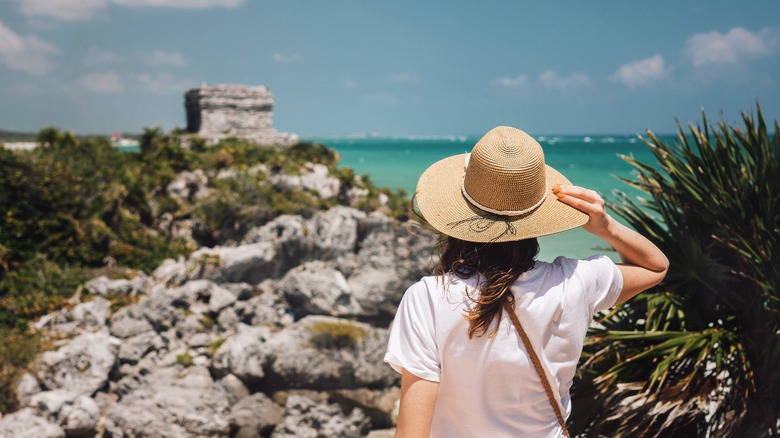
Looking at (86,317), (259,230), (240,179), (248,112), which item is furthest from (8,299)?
(248,112)

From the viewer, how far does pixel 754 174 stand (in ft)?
10.9

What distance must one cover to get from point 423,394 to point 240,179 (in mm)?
14090

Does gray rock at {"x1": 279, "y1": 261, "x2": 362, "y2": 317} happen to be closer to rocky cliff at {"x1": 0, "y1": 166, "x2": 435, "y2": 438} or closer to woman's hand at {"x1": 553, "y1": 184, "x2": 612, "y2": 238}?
rocky cliff at {"x1": 0, "y1": 166, "x2": 435, "y2": 438}

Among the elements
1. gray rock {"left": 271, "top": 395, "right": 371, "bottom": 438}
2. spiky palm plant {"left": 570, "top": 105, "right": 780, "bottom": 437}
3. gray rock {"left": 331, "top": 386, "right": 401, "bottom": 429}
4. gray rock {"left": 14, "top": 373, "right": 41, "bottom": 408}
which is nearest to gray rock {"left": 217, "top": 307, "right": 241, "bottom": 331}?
gray rock {"left": 331, "top": 386, "right": 401, "bottom": 429}

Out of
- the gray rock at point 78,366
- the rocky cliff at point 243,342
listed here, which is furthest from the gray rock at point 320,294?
the gray rock at point 78,366

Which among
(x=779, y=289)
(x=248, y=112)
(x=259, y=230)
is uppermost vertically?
(x=248, y=112)

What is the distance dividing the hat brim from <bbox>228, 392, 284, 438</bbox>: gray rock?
23.8ft

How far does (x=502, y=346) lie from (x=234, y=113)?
2328 centimetres

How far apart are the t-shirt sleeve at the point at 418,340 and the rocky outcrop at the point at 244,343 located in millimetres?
5886

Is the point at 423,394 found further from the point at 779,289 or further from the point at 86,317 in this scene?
the point at 86,317

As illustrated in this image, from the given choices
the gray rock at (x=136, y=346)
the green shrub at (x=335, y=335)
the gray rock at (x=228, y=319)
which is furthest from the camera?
the gray rock at (x=228, y=319)

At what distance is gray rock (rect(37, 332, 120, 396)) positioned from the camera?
8125 millimetres

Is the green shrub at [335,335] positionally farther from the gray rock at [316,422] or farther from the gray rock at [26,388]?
the gray rock at [26,388]

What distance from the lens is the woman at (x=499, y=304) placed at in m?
1.24
